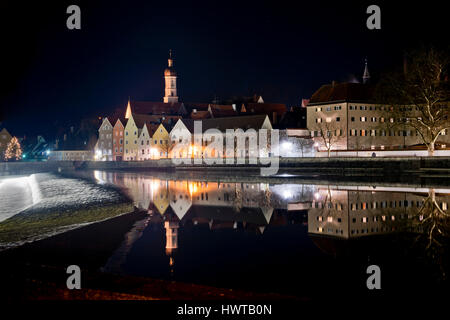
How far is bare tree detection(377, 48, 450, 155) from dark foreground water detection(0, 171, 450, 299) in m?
27.4

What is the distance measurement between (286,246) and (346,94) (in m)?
63.5

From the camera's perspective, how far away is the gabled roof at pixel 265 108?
327ft

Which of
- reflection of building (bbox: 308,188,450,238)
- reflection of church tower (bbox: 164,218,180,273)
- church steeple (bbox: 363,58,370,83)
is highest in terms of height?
church steeple (bbox: 363,58,370,83)

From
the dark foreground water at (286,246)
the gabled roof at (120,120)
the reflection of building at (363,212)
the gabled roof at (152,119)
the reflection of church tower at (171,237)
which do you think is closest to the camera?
the dark foreground water at (286,246)

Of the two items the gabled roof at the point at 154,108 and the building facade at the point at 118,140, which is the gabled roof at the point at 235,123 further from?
the gabled roof at the point at 154,108

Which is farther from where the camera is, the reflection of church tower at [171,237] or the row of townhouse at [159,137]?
the row of townhouse at [159,137]

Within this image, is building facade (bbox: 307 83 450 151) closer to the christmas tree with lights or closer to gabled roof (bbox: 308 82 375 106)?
gabled roof (bbox: 308 82 375 106)

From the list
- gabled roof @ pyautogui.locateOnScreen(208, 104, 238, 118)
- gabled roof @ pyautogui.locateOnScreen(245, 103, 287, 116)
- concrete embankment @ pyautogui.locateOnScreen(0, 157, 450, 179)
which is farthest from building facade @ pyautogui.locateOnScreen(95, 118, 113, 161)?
gabled roof @ pyautogui.locateOnScreen(245, 103, 287, 116)

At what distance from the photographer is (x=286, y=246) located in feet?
52.3

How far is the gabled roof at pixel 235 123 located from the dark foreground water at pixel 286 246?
5441cm

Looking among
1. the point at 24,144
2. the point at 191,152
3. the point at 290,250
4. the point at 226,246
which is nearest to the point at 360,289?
the point at 290,250

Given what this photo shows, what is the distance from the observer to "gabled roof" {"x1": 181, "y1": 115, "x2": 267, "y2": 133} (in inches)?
3226

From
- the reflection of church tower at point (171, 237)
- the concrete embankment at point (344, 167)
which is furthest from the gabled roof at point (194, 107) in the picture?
the reflection of church tower at point (171, 237)

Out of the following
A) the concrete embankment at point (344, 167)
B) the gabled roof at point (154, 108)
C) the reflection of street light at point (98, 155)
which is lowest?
the concrete embankment at point (344, 167)
